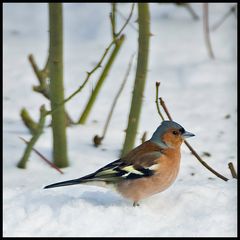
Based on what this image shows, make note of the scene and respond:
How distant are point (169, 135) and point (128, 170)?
44 cm

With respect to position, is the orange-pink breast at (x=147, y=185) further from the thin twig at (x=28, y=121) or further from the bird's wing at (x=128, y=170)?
the thin twig at (x=28, y=121)

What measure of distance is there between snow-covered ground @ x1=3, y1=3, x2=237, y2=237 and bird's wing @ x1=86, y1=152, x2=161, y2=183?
0.18 metres

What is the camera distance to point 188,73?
295 inches

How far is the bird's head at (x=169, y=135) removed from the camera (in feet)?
15.9

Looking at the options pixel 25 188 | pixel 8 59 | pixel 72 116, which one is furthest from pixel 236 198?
pixel 8 59

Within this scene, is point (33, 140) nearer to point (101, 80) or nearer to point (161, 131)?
point (101, 80)

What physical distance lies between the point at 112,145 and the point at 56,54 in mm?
1223

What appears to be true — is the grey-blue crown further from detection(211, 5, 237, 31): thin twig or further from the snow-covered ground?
detection(211, 5, 237, 31): thin twig

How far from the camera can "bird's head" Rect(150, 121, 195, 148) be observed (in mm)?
4840

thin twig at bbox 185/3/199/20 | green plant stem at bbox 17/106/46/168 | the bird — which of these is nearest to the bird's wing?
the bird

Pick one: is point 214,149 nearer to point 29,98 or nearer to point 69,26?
point 29,98

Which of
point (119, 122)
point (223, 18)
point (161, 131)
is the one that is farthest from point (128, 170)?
point (223, 18)

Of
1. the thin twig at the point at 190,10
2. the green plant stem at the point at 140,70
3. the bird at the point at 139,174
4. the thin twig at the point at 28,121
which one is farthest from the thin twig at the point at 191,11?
the bird at the point at 139,174

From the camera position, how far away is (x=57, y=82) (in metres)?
5.58
